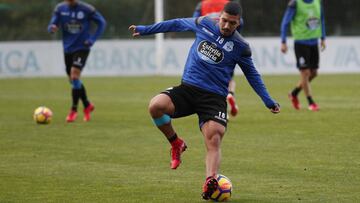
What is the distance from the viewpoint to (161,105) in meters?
8.95

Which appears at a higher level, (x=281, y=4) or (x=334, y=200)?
(x=334, y=200)

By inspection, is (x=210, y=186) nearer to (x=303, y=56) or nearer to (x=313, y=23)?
(x=303, y=56)

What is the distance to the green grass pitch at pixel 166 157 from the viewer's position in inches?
352

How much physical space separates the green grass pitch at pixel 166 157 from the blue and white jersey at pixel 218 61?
1077 mm

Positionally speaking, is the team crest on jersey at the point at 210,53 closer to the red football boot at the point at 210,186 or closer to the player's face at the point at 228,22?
the player's face at the point at 228,22

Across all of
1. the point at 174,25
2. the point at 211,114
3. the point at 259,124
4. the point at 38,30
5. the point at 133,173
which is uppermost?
the point at 174,25

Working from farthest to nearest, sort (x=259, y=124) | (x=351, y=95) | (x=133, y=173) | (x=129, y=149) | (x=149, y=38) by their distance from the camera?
(x=149, y=38) → (x=351, y=95) → (x=259, y=124) → (x=129, y=149) → (x=133, y=173)

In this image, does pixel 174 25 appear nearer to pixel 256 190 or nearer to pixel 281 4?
pixel 256 190

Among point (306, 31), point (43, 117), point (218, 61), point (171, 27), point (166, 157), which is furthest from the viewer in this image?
point (306, 31)

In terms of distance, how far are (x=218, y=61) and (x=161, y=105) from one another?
28.7 inches

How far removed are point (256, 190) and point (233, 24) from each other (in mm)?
1719

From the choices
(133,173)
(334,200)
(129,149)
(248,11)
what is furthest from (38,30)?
(334,200)

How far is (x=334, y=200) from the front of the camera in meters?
8.31

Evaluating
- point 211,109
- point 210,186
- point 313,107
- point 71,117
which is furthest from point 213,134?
point 313,107
